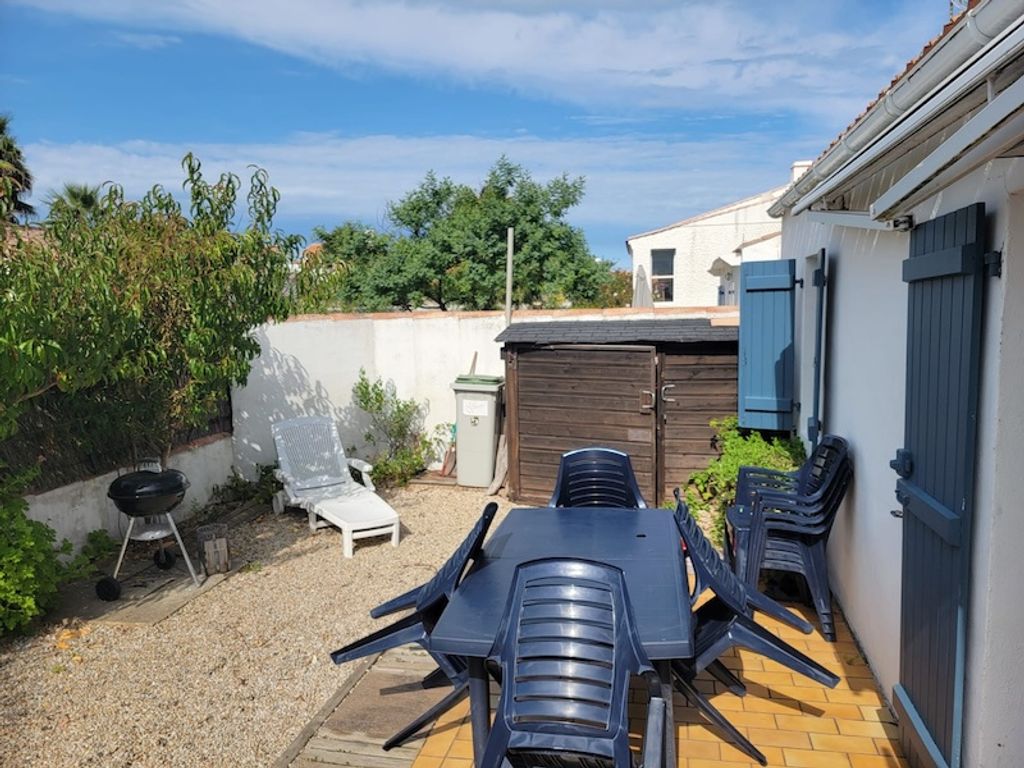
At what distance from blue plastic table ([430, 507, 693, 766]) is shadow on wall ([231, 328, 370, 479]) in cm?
519

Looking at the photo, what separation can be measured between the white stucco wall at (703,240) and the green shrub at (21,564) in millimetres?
19001

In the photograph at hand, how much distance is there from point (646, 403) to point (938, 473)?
4662mm

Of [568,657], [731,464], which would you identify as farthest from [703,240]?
[568,657]

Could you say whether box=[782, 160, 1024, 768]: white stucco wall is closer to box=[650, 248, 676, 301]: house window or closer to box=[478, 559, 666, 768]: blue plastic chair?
box=[478, 559, 666, 768]: blue plastic chair

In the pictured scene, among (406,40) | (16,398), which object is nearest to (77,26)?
(406,40)

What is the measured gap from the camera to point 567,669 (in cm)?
237

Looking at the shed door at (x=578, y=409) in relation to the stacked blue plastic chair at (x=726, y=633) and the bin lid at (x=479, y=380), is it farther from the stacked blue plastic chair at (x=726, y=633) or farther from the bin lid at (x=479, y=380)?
the stacked blue plastic chair at (x=726, y=633)

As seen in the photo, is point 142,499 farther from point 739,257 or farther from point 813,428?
point 739,257

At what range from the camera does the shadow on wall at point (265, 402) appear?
8.55m

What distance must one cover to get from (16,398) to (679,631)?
4330 mm

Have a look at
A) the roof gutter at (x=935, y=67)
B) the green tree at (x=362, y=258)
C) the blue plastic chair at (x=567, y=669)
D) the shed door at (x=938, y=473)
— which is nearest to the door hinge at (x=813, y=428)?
the roof gutter at (x=935, y=67)

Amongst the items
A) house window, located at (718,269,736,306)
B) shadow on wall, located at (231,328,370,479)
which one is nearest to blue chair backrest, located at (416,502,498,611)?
shadow on wall, located at (231,328,370,479)

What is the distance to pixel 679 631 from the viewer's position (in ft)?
8.49

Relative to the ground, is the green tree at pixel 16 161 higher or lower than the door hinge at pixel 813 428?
higher
